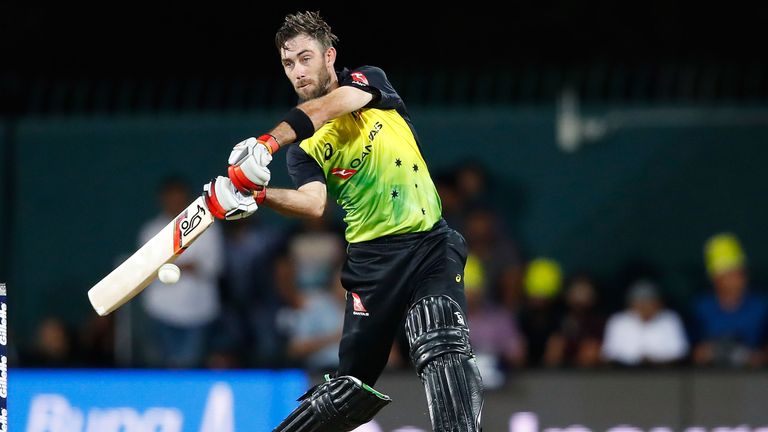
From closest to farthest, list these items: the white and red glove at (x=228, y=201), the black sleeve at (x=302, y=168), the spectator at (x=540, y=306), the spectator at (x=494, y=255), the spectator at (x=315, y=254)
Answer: the white and red glove at (x=228, y=201), the black sleeve at (x=302, y=168), the spectator at (x=540, y=306), the spectator at (x=315, y=254), the spectator at (x=494, y=255)

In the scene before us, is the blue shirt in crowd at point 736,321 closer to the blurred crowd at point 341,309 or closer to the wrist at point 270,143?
the blurred crowd at point 341,309

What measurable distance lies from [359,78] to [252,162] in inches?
34.9

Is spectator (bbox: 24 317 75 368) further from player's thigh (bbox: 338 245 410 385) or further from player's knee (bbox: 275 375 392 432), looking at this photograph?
player's thigh (bbox: 338 245 410 385)

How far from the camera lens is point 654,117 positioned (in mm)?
10516

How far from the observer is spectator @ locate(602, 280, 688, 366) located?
30.3 ft

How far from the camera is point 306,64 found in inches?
232

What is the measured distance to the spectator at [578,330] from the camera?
9.30 m

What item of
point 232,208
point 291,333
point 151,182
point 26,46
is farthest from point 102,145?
point 232,208

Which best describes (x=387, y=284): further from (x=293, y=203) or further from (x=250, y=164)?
(x=250, y=164)

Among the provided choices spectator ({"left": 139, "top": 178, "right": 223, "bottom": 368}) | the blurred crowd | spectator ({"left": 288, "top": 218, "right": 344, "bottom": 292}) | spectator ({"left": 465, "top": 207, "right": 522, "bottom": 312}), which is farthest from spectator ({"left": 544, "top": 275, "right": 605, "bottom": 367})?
spectator ({"left": 139, "top": 178, "right": 223, "bottom": 368})

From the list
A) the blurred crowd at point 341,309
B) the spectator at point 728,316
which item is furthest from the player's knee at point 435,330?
the spectator at point 728,316

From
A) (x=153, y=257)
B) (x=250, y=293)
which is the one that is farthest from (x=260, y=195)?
(x=250, y=293)

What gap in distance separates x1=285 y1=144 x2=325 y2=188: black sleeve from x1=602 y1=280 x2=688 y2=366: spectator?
3735 millimetres

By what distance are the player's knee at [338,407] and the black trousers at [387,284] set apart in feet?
0.25
